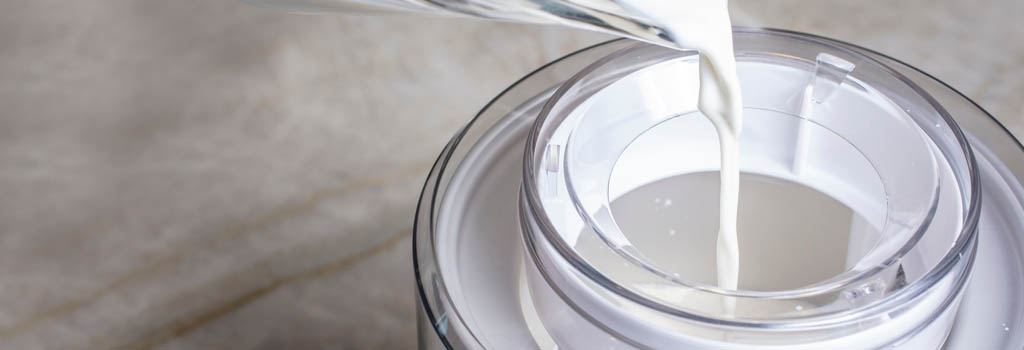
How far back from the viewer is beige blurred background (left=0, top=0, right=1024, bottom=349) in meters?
1.02

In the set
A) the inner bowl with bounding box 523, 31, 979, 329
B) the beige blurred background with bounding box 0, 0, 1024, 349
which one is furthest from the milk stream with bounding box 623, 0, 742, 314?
the beige blurred background with bounding box 0, 0, 1024, 349

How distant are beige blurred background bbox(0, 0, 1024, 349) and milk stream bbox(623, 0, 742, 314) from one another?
375 mm

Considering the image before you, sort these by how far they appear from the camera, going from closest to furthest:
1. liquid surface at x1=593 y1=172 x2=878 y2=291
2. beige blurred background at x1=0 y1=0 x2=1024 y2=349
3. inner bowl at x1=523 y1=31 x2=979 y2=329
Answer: inner bowl at x1=523 y1=31 x2=979 y2=329 → liquid surface at x1=593 y1=172 x2=878 y2=291 → beige blurred background at x1=0 y1=0 x2=1024 y2=349

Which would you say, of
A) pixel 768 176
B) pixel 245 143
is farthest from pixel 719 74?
pixel 245 143

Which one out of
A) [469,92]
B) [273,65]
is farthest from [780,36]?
[273,65]

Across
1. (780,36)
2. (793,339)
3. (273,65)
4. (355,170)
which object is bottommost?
(793,339)

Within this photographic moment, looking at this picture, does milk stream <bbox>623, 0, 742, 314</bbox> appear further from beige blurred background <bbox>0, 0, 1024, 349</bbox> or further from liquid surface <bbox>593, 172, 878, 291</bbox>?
beige blurred background <bbox>0, 0, 1024, 349</bbox>

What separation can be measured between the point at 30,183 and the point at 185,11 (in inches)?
9.5

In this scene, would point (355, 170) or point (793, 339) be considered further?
point (355, 170)

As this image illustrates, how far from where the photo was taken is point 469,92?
1150mm

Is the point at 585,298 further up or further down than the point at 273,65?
A: further down

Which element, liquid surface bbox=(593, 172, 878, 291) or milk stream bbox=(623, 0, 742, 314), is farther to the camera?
liquid surface bbox=(593, 172, 878, 291)

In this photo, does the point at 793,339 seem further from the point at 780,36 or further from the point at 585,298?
the point at 780,36

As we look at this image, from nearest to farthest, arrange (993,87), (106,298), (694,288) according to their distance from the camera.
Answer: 1. (694,288)
2. (106,298)
3. (993,87)
